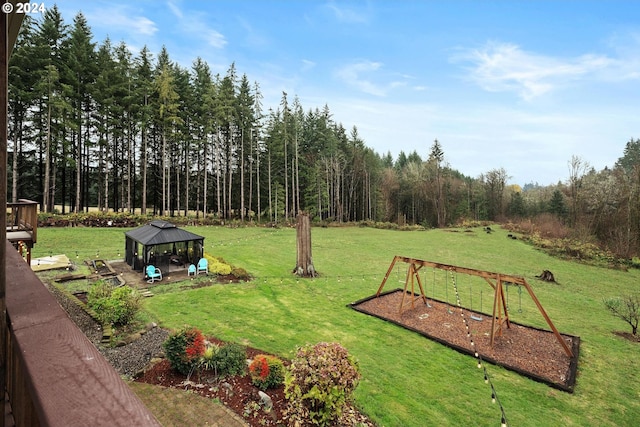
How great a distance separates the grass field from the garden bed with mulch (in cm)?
25

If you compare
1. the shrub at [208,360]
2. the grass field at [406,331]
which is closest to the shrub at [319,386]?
the grass field at [406,331]

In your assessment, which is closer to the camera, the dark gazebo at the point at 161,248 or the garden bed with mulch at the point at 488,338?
the garden bed with mulch at the point at 488,338

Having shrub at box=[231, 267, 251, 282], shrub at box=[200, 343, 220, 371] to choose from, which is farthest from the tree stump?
shrub at box=[200, 343, 220, 371]

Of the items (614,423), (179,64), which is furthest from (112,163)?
(614,423)

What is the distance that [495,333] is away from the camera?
7.82 m

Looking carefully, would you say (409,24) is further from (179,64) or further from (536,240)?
(179,64)

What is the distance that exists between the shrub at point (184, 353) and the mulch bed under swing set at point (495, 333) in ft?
17.5

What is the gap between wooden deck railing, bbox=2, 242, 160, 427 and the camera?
0.67 meters

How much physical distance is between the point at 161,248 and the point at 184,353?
856cm

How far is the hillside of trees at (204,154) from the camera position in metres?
21.8

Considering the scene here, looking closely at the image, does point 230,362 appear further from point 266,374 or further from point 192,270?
point 192,270

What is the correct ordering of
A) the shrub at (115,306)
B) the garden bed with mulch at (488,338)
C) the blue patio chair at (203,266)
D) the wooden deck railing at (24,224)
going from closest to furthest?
the garden bed with mulch at (488,338)
the shrub at (115,306)
the wooden deck railing at (24,224)
the blue patio chair at (203,266)

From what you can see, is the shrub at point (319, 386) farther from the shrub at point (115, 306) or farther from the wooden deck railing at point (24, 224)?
the wooden deck railing at point (24, 224)

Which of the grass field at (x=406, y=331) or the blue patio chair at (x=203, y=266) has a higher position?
the blue patio chair at (x=203, y=266)
